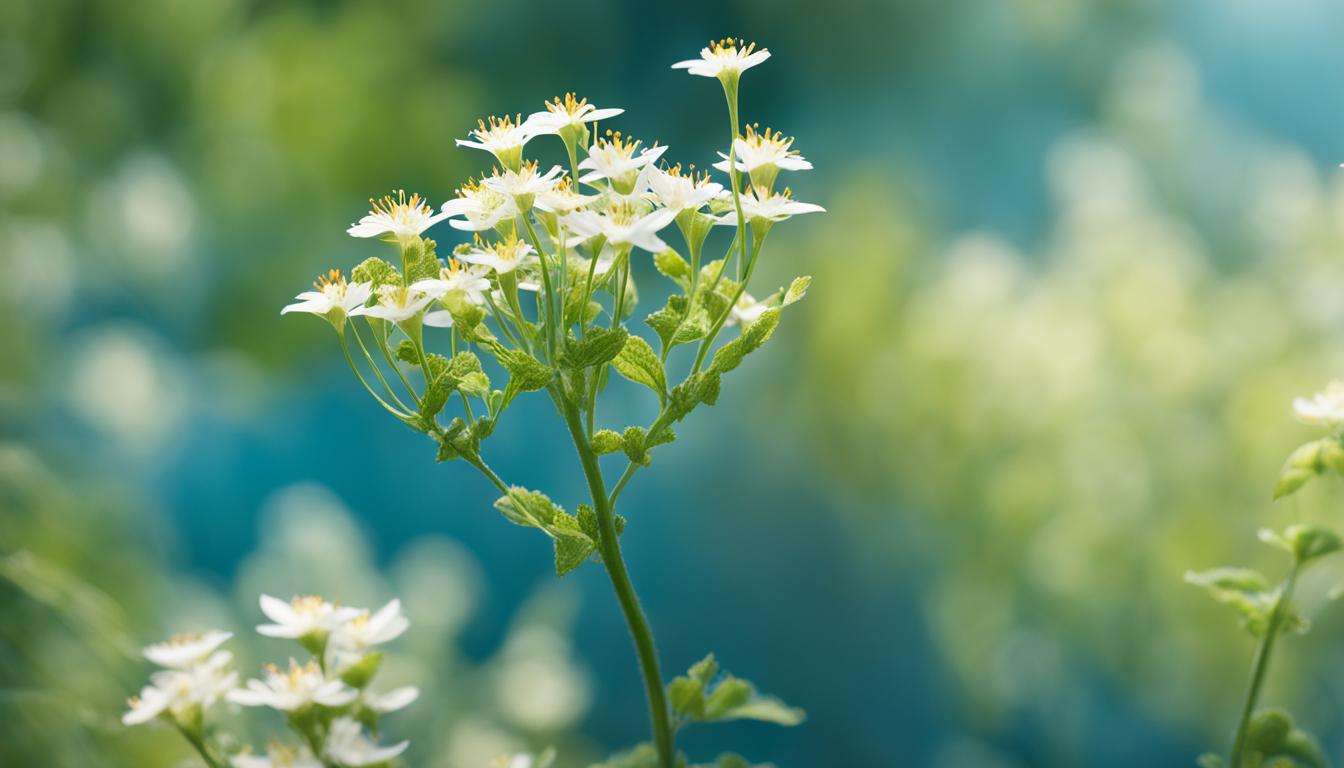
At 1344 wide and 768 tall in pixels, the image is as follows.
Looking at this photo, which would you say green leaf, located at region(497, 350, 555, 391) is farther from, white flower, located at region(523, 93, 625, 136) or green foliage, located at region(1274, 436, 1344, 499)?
green foliage, located at region(1274, 436, 1344, 499)

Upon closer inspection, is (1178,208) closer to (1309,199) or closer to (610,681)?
(1309,199)

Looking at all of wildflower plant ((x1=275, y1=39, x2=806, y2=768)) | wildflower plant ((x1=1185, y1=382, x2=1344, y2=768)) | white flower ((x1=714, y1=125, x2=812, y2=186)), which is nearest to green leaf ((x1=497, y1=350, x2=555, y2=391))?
wildflower plant ((x1=275, y1=39, x2=806, y2=768))

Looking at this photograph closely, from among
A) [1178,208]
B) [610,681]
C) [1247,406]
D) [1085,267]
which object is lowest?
[610,681]

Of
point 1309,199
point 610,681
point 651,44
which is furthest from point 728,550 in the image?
point 1309,199

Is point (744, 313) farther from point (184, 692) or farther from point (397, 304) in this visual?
point (184, 692)

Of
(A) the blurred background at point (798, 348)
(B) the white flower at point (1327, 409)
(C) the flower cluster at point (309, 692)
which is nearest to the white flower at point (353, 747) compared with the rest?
Answer: (C) the flower cluster at point (309, 692)

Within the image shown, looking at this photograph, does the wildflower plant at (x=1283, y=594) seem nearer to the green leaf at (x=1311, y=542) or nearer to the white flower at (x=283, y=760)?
the green leaf at (x=1311, y=542)
